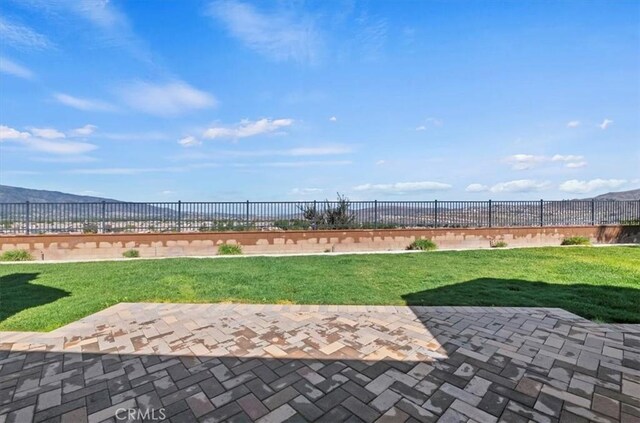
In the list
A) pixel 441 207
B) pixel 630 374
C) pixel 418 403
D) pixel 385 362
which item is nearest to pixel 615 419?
pixel 630 374

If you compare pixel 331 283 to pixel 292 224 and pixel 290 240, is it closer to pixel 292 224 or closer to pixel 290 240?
pixel 290 240

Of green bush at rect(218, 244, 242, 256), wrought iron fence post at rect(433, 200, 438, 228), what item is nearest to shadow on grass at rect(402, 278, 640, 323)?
wrought iron fence post at rect(433, 200, 438, 228)

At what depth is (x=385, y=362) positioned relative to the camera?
9.75ft

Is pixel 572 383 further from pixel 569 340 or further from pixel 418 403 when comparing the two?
pixel 418 403

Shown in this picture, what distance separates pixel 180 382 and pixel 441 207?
39.7 ft

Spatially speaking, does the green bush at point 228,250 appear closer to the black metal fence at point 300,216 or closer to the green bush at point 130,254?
the black metal fence at point 300,216

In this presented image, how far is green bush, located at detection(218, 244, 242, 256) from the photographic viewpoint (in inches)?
435

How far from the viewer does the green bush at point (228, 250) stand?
11057mm

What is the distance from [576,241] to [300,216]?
37.2ft

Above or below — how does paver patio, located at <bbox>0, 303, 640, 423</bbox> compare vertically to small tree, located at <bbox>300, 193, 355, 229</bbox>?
below

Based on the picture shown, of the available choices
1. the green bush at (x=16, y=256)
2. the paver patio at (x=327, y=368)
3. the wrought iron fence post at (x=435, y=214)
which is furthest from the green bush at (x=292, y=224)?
the green bush at (x=16, y=256)

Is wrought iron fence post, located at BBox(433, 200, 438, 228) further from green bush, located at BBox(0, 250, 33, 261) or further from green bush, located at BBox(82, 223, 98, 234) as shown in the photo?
green bush, located at BBox(0, 250, 33, 261)

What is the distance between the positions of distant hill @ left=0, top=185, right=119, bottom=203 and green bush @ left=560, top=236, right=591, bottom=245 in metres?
17.8

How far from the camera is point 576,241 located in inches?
505
